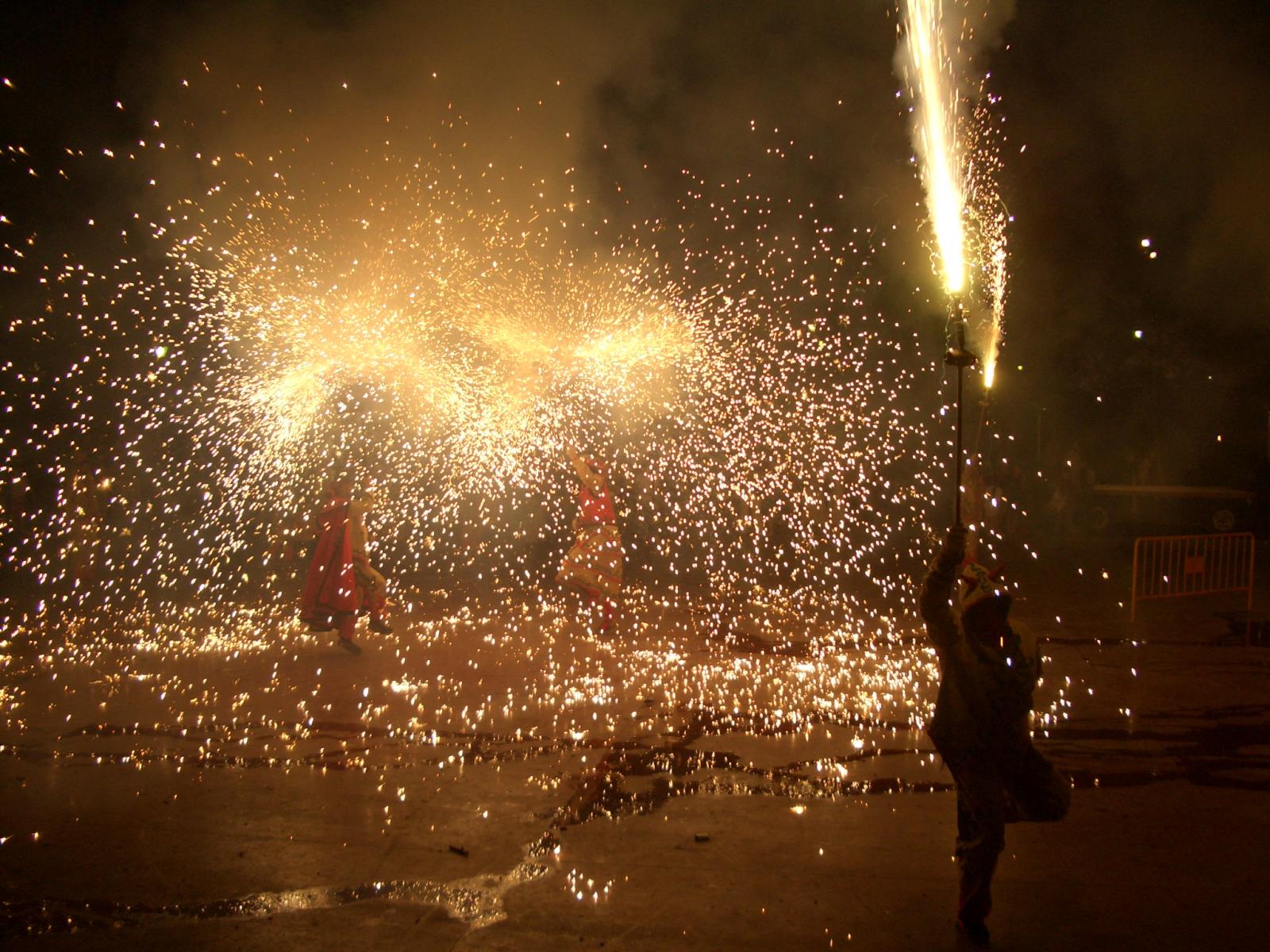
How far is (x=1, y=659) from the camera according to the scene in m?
7.72

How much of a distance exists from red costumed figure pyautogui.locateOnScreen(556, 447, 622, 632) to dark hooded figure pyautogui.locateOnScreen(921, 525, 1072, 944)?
5439 mm

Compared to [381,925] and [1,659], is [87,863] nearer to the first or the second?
[381,925]

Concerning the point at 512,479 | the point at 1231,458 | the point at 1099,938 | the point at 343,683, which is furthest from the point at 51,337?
the point at 1231,458

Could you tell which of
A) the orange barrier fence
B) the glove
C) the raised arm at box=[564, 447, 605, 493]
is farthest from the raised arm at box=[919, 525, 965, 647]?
the orange barrier fence

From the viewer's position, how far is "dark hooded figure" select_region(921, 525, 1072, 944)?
3.30 meters

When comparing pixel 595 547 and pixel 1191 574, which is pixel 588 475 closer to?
pixel 595 547

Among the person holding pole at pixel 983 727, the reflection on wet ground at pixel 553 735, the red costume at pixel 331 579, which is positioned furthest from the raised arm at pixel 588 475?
the person holding pole at pixel 983 727

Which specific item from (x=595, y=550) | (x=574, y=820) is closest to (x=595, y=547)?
(x=595, y=550)

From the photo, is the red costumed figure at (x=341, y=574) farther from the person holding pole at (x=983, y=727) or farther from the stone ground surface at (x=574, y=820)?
the person holding pole at (x=983, y=727)

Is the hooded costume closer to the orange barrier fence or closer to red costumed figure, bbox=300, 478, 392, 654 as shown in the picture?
red costumed figure, bbox=300, 478, 392, 654

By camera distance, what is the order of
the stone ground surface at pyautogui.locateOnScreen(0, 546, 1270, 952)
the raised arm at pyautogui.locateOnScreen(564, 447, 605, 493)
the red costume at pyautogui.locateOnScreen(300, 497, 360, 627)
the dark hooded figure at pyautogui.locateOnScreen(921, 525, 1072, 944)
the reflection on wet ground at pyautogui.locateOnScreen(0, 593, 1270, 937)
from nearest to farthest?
the dark hooded figure at pyautogui.locateOnScreen(921, 525, 1072, 944)
the stone ground surface at pyautogui.locateOnScreen(0, 546, 1270, 952)
the reflection on wet ground at pyautogui.locateOnScreen(0, 593, 1270, 937)
the red costume at pyautogui.locateOnScreen(300, 497, 360, 627)
the raised arm at pyautogui.locateOnScreen(564, 447, 605, 493)

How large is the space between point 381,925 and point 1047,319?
61.8 feet

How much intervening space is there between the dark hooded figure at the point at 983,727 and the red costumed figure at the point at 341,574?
18.6 feet

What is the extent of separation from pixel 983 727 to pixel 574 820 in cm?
197
